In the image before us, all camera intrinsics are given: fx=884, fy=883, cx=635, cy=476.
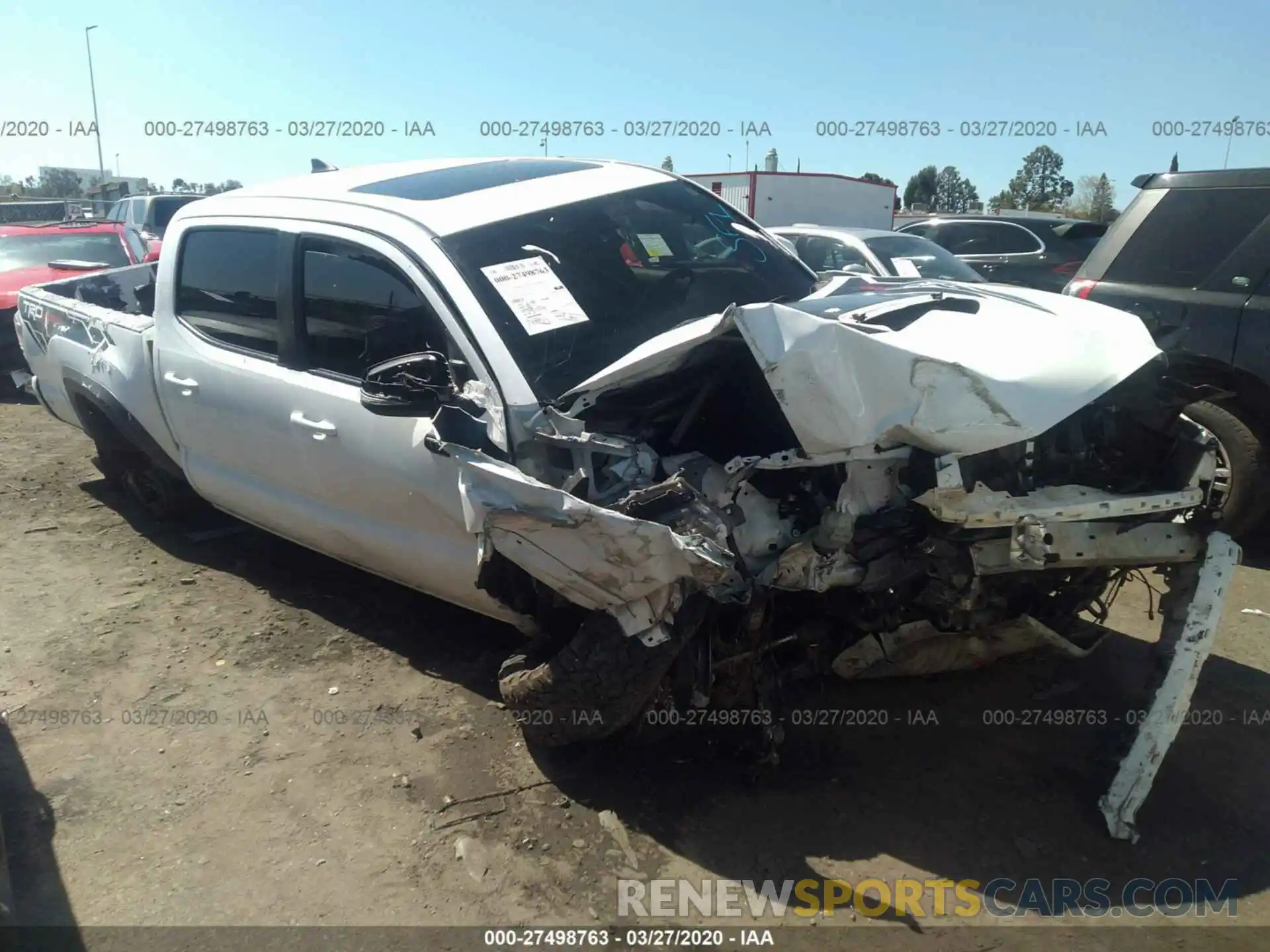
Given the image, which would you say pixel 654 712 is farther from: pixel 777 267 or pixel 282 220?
pixel 282 220

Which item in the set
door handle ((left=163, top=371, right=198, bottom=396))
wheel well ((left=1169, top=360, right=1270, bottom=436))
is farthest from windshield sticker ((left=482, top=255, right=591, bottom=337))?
wheel well ((left=1169, top=360, right=1270, bottom=436))

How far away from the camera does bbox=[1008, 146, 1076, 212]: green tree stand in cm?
4297

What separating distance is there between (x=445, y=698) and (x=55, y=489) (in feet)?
13.8

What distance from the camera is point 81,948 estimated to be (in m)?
2.46

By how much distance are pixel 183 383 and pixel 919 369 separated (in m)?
3.35

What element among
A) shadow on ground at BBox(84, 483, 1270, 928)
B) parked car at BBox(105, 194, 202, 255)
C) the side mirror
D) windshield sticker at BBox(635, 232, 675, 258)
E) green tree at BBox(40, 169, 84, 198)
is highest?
green tree at BBox(40, 169, 84, 198)

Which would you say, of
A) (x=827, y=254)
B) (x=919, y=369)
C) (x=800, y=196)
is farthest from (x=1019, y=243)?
(x=919, y=369)

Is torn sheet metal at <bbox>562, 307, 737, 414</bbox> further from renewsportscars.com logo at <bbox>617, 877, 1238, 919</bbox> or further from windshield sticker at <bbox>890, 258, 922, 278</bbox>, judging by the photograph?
windshield sticker at <bbox>890, 258, 922, 278</bbox>

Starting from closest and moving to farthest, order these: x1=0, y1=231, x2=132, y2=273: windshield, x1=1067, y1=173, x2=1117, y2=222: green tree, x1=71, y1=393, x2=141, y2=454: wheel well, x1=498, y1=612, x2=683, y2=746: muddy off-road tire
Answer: x1=498, y1=612, x2=683, y2=746: muddy off-road tire, x1=71, y1=393, x2=141, y2=454: wheel well, x1=0, y1=231, x2=132, y2=273: windshield, x1=1067, y1=173, x2=1117, y2=222: green tree

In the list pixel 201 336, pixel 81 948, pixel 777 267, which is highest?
pixel 777 267

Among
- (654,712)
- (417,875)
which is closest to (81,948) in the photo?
(417,875)

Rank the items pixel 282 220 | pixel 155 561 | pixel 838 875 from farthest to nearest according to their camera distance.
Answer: pixel 155 561, pixel 282 220, pixel 838 875

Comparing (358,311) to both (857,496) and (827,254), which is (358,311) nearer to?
(857,496)

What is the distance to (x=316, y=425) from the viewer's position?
346 cm
